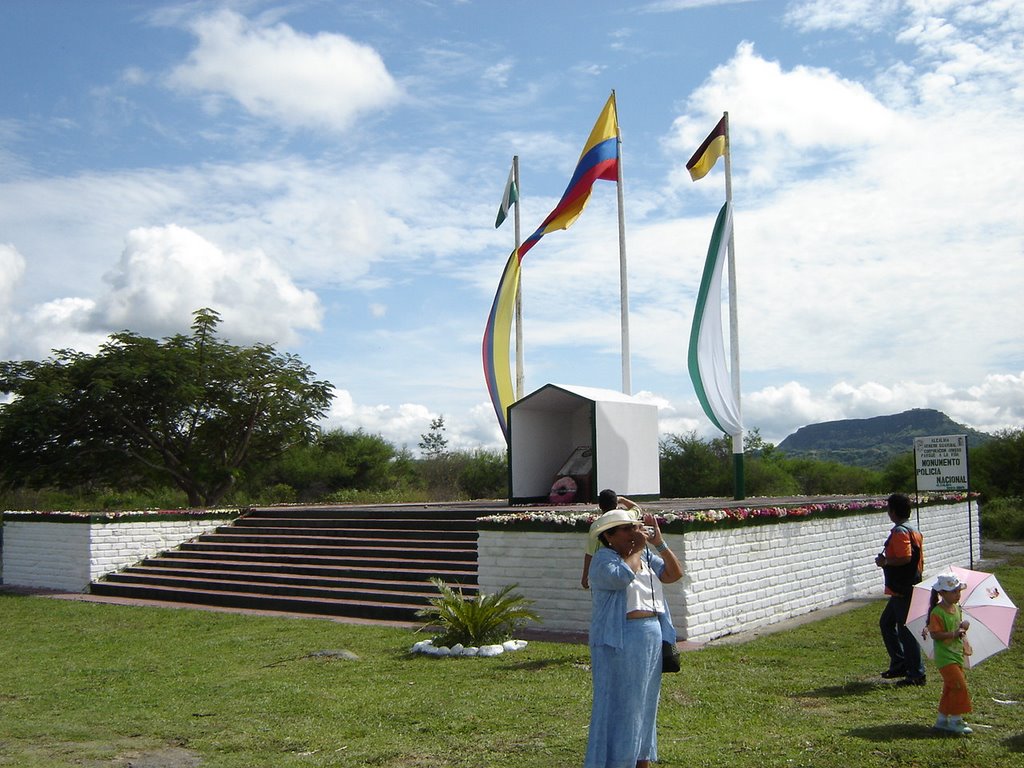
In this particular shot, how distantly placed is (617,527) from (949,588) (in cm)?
270

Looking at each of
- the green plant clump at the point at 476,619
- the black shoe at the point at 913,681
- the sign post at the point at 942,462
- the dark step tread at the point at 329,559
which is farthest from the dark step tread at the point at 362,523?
the black shoe at the point at 913,681

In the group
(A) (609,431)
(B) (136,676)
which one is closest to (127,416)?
(A) (609,431)

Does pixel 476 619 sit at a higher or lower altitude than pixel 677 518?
lower

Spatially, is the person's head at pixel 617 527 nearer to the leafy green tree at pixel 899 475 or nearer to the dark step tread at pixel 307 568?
the dark step tread at pixel 307 568

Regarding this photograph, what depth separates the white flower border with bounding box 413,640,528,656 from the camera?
912 centimetres

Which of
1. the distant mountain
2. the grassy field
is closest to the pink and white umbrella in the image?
the grassy field

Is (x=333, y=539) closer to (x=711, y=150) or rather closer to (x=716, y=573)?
(x=716, y=573)

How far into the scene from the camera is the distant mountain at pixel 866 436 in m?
91.4

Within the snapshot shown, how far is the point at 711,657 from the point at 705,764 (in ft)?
11.3

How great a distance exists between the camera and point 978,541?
20062mm

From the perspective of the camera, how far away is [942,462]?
49.5 feet

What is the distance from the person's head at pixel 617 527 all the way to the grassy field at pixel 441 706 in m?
1.53

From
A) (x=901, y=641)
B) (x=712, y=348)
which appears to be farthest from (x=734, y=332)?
(x=901, y=641)

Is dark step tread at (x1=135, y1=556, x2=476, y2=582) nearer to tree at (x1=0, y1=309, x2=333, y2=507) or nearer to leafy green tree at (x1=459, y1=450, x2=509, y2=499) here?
tree at (x1=0, y1=309, x2=333, y2=507)
